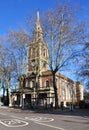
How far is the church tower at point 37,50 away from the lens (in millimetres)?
43125

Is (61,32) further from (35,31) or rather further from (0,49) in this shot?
(0,49)

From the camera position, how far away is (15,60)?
176ft

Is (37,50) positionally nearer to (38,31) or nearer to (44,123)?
(38,31)

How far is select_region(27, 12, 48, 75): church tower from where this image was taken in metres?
43.1

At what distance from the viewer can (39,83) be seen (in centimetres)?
7375

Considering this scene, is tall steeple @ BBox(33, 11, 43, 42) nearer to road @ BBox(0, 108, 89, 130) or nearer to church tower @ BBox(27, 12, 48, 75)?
church tower @ BBox(27, 12, 48, 75)

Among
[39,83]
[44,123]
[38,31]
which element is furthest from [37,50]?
[44,123]

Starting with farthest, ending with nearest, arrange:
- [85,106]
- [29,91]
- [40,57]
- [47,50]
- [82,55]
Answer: [29,91] < [85,106] < [40,57] < [47,50] < [82,55]

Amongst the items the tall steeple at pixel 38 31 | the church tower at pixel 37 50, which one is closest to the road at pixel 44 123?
the tall steeple at pixel 38 31

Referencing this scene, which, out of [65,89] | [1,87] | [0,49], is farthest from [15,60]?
[65,89]

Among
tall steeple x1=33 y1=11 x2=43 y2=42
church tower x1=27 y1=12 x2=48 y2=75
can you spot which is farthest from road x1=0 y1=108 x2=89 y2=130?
church tower x1=27 y1=12 x2=48 y2=75

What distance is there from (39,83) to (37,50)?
89.0 ft

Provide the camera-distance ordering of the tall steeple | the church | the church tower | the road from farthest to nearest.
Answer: the church → the church tower → the tall steeple → the road

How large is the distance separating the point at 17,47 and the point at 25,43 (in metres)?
2.52
